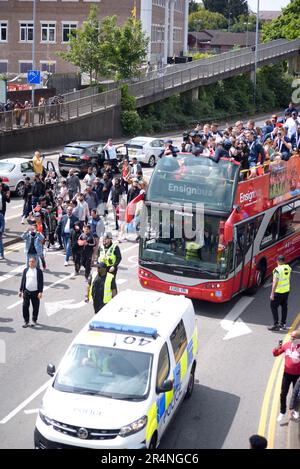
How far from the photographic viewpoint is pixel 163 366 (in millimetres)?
12359

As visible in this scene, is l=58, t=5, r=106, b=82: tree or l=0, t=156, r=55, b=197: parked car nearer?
l=0, t=156, r=55, b=197: parked car

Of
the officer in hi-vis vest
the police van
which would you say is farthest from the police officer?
the police van

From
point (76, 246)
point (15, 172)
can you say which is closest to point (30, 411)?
point (76, 246)

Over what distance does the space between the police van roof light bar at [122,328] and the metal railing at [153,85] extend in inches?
1219

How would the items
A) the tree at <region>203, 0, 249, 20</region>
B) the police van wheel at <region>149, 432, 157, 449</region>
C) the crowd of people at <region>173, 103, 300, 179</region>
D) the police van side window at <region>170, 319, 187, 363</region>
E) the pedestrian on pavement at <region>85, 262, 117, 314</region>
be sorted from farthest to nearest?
the tree at <region>203, 0, 249, 20</region>
the crowd of people at <region>173, 103, 300, 179</region>
the pedestrian on pavement at <region>85, 262, 117, 314</region>
the police van side window at <region>170, 319, 187, 363</region>
the police van wheel at <region>149, 432, 157, 449</region>

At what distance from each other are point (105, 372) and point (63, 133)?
37.4 m

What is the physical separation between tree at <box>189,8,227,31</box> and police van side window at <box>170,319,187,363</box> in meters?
170

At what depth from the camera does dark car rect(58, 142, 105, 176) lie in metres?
37.0

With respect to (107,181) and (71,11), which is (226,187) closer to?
(107,181)

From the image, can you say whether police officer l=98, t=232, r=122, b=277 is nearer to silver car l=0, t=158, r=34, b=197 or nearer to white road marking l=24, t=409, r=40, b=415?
white road marking l=24, t=409, r=40, b=415

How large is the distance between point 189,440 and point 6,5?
222 feet

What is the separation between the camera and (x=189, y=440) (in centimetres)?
1280

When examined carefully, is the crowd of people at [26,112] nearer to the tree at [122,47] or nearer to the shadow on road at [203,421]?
the tree at [122,47]

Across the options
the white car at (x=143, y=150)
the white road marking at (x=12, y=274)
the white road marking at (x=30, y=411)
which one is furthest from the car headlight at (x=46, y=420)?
the white car at (x=143, y=150)
